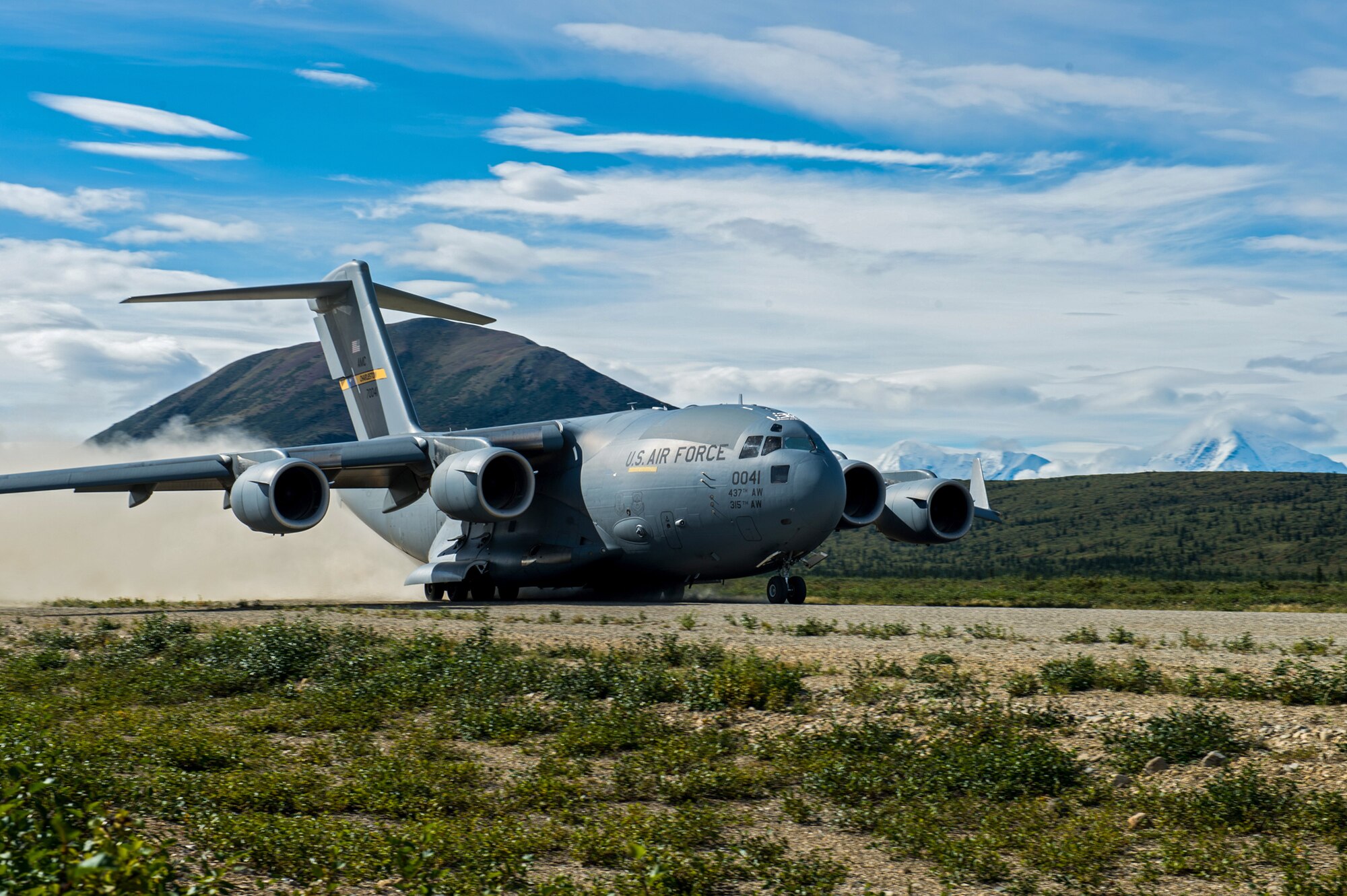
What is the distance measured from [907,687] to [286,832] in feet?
21.1

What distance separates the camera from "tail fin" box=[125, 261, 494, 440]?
1282 inches

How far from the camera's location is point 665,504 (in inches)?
971

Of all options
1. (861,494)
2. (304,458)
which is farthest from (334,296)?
(861,494)

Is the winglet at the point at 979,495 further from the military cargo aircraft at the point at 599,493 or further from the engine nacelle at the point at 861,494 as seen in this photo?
the engine nacelle at the point at 861,494

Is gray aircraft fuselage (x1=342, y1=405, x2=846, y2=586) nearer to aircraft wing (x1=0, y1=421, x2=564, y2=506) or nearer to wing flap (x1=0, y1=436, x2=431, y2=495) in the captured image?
aircraft wing (x1=0, y1=421, x2=564, y2=506)

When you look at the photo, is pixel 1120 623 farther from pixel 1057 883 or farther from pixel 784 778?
pixel 1057 883

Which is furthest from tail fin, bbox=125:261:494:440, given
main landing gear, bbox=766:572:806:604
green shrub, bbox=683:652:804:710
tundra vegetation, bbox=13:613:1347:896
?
green shrub, bbox=683:652:804:710

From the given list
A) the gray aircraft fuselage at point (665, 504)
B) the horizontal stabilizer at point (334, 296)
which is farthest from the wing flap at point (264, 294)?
the gray aircraft fuselage at point (665, 504)

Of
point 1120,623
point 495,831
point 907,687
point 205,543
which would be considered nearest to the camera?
point 495,831

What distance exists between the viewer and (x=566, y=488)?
2703cm

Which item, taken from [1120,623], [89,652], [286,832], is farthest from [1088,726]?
[89,652]

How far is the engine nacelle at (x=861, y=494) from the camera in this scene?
26516mm

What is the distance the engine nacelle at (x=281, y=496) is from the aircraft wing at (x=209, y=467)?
0.69m

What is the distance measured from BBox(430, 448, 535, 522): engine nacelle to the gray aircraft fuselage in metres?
1.33
